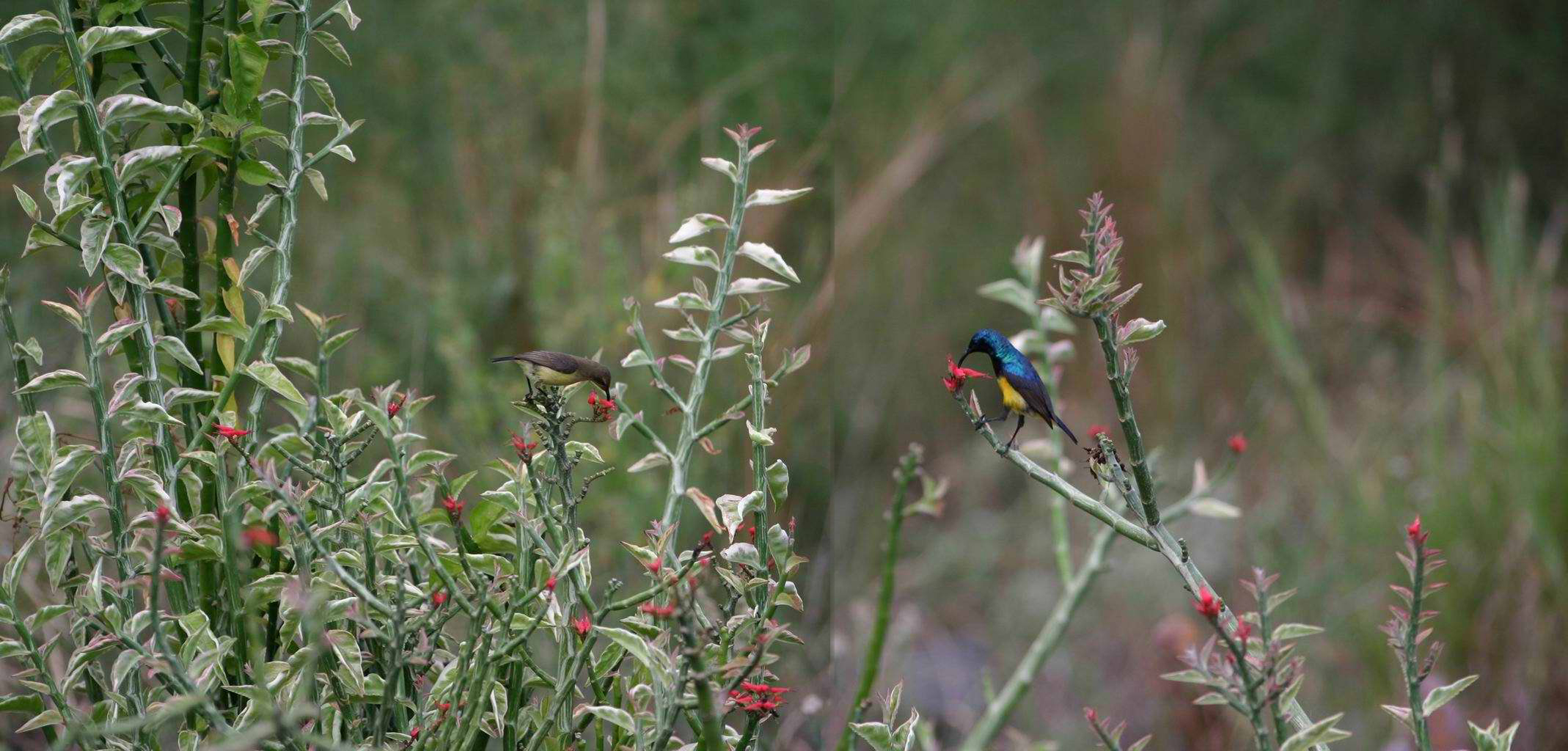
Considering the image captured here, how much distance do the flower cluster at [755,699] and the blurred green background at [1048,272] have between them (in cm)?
59

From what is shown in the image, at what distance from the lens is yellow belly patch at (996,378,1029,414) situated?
2.64ft

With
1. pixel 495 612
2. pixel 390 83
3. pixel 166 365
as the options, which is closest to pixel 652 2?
pixel 390 83

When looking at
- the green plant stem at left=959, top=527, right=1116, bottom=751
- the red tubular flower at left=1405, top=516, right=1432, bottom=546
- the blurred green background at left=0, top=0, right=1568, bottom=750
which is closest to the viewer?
the green plant stem at left=959, top=527, right=1116, bottom=751

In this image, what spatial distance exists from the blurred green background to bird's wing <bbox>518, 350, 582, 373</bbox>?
0.69 m

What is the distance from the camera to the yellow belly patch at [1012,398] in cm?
80

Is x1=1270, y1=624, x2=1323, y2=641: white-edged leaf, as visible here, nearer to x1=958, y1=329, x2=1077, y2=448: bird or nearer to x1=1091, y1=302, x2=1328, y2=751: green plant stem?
x1=1091, y1=302, x2=1328, y2=751: green plant stem

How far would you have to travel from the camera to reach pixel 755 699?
2.43 ft

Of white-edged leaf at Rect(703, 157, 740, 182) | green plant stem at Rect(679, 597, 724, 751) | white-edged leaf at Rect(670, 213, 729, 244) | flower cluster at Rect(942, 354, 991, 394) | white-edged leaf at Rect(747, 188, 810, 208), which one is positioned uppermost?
white-edged leaf at Rect(703, 157, 740, 182)

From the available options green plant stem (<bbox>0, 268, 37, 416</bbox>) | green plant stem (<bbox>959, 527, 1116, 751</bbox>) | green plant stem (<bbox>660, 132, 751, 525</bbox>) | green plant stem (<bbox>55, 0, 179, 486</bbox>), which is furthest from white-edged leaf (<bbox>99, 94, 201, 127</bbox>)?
green plant stem (<bbox>959, 527, 1116, 751</bbox>)

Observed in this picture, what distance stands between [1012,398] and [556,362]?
0.31m

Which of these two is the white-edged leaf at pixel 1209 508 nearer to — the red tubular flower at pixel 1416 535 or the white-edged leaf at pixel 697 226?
the red tubular flower at pixel 1416 535

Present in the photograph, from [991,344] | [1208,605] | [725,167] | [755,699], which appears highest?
[725,167]

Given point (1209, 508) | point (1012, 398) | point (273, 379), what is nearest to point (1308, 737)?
point (1209, 508)

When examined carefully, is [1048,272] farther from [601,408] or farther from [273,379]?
[273,379]
